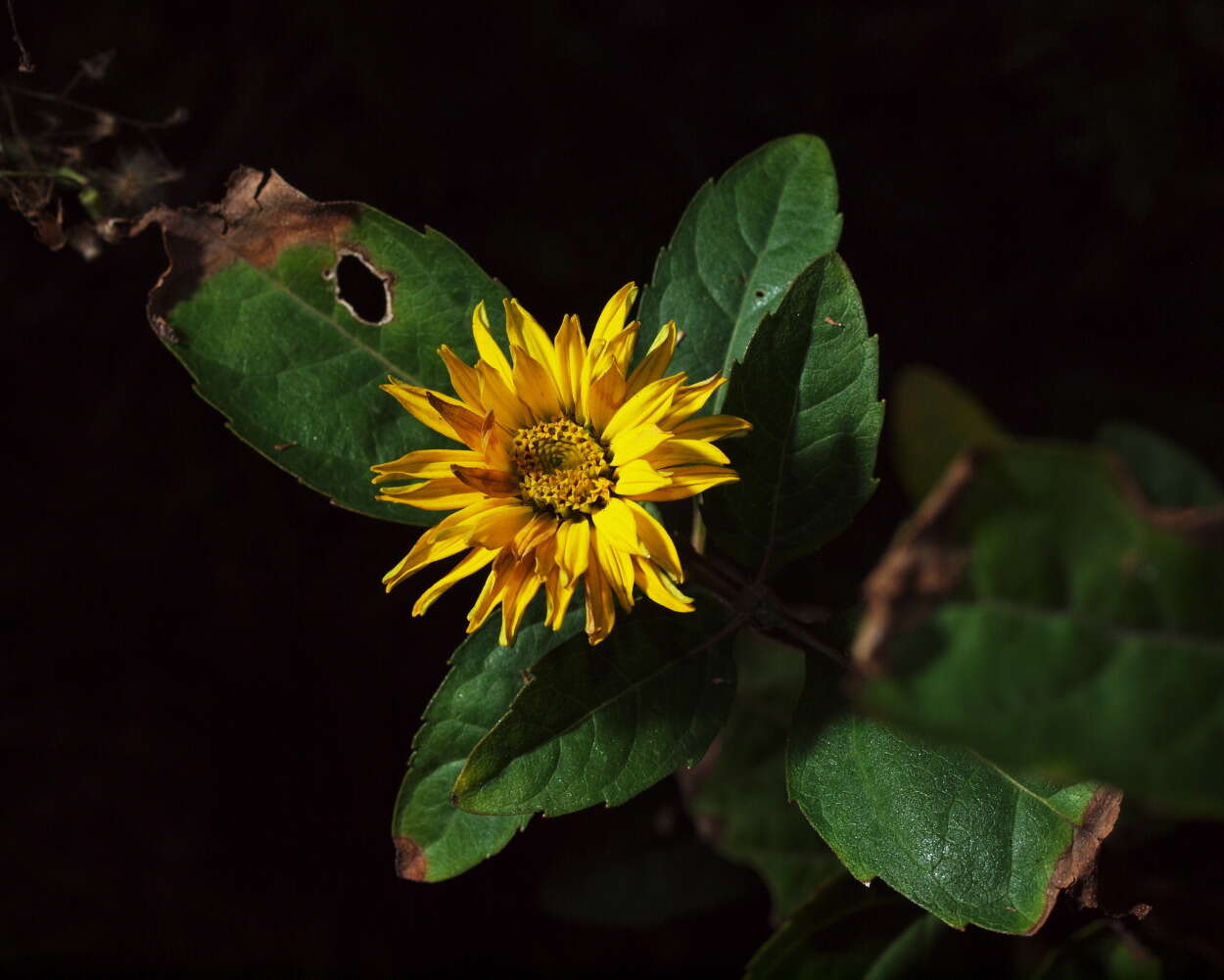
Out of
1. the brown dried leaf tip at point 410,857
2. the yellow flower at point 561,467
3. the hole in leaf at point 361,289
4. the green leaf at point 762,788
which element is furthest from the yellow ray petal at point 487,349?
the green leaf at point 762,788

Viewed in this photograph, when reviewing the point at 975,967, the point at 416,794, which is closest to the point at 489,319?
the point at 416,794

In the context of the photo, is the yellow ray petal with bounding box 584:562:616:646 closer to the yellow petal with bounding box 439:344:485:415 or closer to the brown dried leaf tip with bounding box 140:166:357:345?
the yellow petal with bounding box 439:344:485:415

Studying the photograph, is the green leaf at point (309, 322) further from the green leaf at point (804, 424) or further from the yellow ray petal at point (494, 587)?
the green leaf at point (804, 424)

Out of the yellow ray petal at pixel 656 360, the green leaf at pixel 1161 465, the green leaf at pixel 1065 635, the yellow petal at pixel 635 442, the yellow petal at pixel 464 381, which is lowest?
the green leaf at pixel 1161 465

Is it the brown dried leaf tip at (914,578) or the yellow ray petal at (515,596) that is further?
the yellow ray petal at (515,596)

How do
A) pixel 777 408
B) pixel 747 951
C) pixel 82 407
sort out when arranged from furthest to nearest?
pixel 747 951 < pixel 82 407 < pixel 777 408

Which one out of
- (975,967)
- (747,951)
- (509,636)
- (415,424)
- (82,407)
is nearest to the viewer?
(509,636)

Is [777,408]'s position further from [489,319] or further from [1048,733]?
[1048,733]
